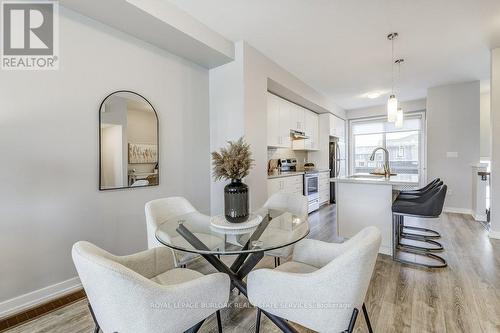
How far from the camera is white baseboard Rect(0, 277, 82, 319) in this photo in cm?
177

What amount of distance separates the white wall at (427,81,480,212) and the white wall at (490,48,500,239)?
163 cm

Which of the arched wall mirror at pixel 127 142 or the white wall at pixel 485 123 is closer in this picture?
the arched wall mirror at pixel 127 142

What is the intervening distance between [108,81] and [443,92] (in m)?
6.16

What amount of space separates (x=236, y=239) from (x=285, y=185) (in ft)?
9.31

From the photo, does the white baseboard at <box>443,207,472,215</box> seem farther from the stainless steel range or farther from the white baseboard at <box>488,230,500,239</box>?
the stainless steel range

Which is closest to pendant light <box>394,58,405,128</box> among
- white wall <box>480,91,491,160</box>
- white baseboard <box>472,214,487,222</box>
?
white baseboard <box>472,214,487,222</box>

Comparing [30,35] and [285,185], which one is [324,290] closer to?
[30,35]

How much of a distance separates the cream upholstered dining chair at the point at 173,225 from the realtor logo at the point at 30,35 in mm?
1483

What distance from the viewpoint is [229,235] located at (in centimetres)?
156

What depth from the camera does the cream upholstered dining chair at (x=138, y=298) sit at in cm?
90

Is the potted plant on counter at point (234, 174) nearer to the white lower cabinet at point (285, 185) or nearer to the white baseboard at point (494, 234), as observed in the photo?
the white lower cabinet at point (285, 185)

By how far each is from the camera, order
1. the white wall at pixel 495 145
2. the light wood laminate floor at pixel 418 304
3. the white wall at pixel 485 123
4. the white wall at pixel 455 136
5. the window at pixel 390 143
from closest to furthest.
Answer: the light wood laminate floor at pixel 418 304 < the white wall at pixel 495 145 < the white wall at pixel 455 136 < the white wall at pixel 485 123 < the window at pixel 390 143

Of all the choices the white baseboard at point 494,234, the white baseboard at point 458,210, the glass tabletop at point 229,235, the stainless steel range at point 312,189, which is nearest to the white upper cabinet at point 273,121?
the stainless steel range at point 312,189

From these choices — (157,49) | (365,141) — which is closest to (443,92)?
(365,141)
